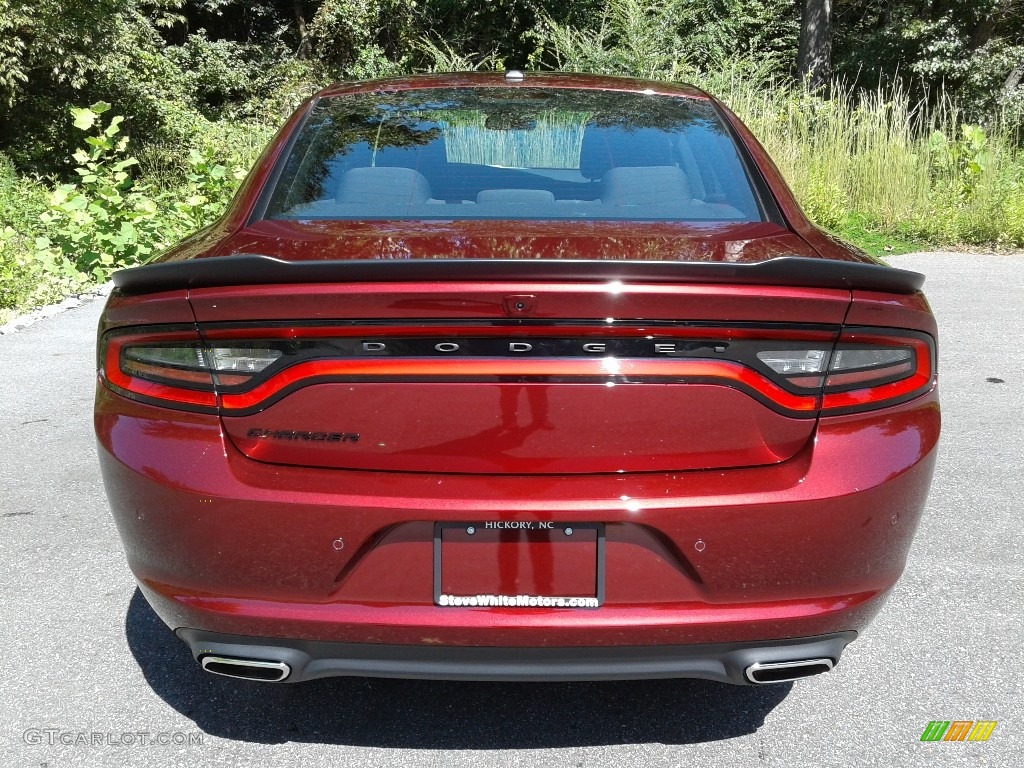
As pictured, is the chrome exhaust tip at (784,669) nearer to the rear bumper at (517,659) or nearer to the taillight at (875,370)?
the rear bumper at (517,659)

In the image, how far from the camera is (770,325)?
6.00ft

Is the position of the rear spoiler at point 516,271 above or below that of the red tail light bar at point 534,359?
above

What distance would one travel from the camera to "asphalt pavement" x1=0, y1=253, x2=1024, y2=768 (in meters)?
2.22

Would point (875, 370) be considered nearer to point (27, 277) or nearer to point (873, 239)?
point (27, 277)

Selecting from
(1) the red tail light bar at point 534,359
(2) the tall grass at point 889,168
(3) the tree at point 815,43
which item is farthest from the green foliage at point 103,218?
(3) the tree at point 815,43

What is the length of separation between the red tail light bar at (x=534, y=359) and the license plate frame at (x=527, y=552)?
29 centimetres

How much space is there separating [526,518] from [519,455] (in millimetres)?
124

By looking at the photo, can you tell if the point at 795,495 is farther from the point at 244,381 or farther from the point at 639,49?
the point at 639,49

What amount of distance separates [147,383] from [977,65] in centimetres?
2209

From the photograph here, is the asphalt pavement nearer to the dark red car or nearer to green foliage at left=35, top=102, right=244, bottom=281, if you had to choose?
the dark red car

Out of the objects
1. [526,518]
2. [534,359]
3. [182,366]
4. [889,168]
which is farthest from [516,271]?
[889,168]

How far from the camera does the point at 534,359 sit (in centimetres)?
180

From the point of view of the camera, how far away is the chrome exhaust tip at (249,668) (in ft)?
6.34

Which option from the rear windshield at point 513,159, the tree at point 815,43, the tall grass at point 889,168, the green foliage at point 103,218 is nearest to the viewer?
the rear windshield at point 513,159
